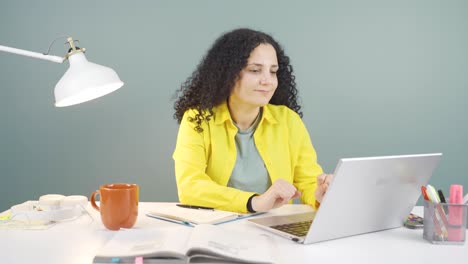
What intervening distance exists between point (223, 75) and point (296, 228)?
0.89m

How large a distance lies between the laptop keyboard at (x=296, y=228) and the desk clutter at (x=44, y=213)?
0.57m

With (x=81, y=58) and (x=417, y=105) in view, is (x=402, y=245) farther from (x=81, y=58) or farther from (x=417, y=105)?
(x=417, y=105)

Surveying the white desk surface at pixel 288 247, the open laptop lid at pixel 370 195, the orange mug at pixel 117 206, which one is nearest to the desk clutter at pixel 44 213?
the white desk surface at pixel 288 247

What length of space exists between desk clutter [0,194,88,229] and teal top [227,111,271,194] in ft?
1.96

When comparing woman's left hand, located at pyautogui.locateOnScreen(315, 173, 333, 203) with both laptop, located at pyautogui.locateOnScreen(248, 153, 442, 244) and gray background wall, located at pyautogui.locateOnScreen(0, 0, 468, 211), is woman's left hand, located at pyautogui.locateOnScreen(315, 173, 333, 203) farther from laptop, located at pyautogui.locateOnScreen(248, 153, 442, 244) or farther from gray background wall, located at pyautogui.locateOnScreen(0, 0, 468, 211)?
gray background wall, located at pyautogui.locateOnScreen(0, 0, 468, 211)

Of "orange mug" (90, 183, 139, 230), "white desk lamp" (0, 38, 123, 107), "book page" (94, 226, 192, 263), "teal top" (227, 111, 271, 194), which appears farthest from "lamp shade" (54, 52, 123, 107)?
"teal top" (227, 111, 271, 194)

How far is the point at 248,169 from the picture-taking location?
6.26ft

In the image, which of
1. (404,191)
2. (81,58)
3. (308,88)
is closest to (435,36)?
(308,88)

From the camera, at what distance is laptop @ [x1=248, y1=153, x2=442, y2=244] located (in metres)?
1.14

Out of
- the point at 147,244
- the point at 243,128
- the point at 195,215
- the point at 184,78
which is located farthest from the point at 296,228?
the point at 184,78

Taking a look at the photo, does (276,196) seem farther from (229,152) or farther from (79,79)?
(79,79)

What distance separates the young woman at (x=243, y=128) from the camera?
1880mm

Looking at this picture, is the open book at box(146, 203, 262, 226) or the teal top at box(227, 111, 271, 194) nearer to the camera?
the open book at box(146, 203, 262, 226)

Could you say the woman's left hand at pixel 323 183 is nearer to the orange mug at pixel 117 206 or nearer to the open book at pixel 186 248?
the open book at pixel 186 248
